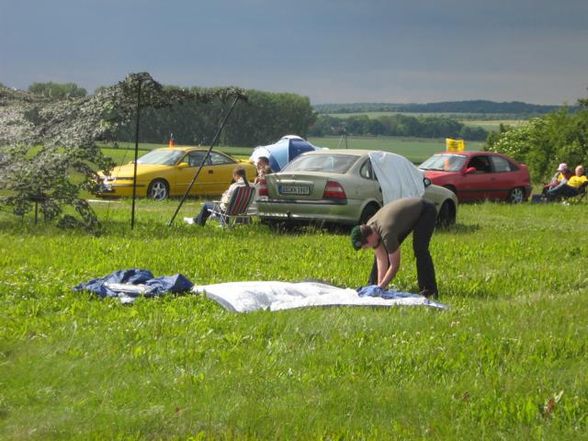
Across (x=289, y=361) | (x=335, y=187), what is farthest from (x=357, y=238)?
(x=335, y=187)

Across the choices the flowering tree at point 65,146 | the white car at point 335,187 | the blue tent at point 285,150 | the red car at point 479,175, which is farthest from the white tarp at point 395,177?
the blue tent at point 285,150

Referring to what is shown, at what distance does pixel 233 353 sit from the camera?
327 inches

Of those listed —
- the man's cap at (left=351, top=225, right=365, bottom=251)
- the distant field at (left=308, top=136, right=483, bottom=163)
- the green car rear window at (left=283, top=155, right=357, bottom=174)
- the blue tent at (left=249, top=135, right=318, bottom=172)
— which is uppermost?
the green car rear window at (left=283, top=155, right=357, bottom=174)

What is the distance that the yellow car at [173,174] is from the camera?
2762 centimetres

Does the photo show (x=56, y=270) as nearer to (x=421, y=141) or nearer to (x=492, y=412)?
(x=492, y=412)

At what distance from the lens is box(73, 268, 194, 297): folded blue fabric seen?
35.8 ft

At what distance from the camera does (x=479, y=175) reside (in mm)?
29078

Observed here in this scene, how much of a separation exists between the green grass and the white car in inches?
184

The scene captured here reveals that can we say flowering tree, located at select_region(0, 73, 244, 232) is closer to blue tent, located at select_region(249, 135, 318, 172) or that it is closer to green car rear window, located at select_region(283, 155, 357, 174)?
green car rear window, located at select_region(283, 155, 357, 174)

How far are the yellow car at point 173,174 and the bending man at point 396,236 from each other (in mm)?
15915

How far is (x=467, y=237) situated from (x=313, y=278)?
6.53 meters

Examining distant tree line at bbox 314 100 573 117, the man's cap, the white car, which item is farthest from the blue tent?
distant tree line at bbox 314 100 573 117

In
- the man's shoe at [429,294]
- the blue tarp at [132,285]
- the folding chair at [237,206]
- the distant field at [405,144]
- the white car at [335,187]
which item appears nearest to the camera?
the blue tarp at [132,285]

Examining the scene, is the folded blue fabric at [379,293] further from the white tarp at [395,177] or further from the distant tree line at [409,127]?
the distant tree line at [409,127]
